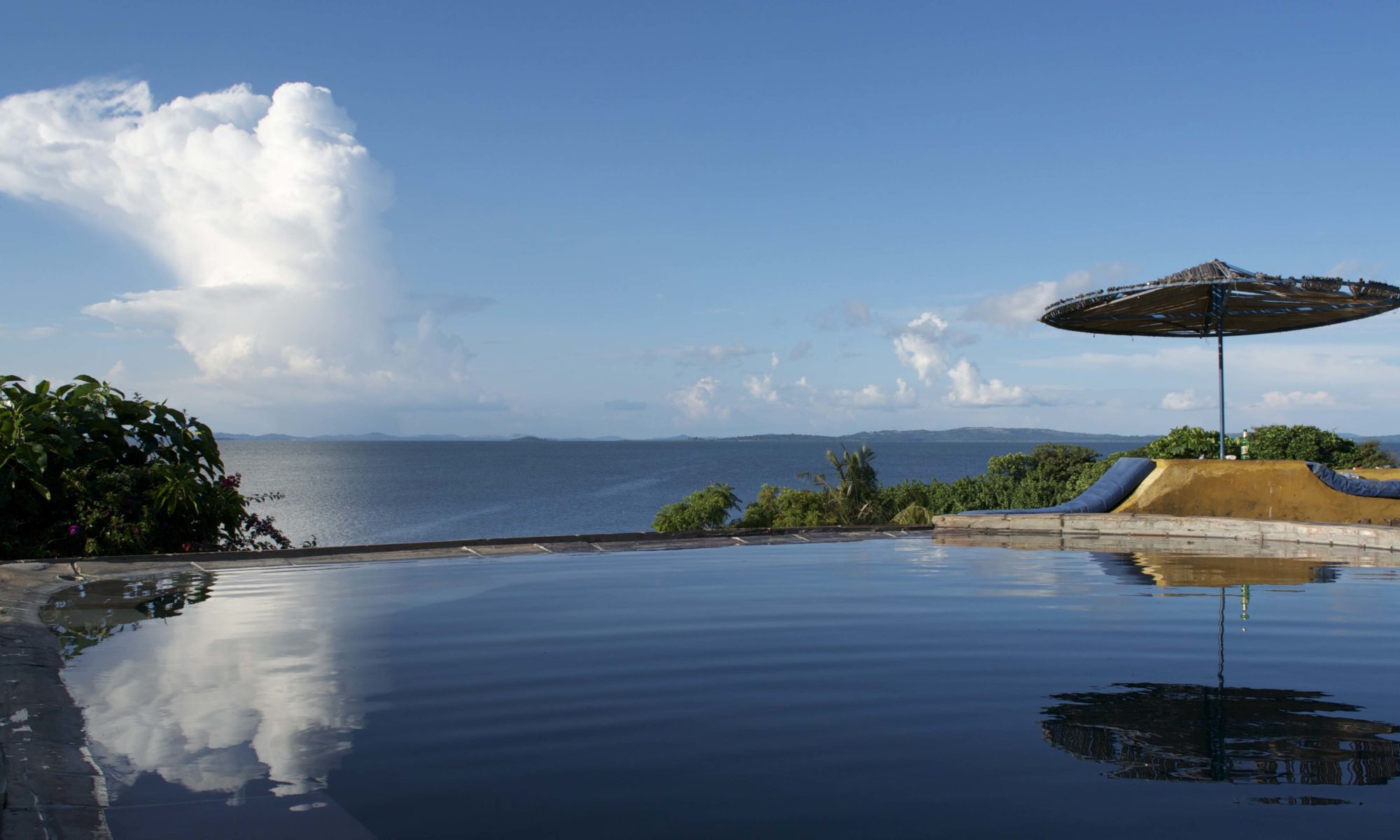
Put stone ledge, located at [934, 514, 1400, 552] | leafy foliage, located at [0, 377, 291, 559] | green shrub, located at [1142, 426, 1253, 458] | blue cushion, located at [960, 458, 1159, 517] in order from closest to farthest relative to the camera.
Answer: leafy foliage, located at [0, 377, 291, 559]
stone ledge, located at [934, 514, 1400, 552]
blue cushion, located at [960, 458, 1159, 517]
green shrub, located at [1142, 426, 1253, 458]

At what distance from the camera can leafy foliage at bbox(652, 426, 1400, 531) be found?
19.9m

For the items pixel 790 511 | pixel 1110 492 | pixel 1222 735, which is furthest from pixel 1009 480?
pixel 1222 735

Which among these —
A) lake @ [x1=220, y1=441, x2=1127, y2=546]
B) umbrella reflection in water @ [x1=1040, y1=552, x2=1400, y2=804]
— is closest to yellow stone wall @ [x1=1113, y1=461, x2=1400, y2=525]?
umbrella reflection in water @ [x1=1040, y1=552, x2=1400, y2=804]

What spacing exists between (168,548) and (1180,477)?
1257 centimetres

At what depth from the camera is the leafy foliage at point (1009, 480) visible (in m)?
19.9

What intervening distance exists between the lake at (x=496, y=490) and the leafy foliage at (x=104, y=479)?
34405mm

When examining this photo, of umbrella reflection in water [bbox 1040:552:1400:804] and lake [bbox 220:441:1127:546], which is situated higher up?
umbrella reflection in water [bbox 1040:552:1400:804]

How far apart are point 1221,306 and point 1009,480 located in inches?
481

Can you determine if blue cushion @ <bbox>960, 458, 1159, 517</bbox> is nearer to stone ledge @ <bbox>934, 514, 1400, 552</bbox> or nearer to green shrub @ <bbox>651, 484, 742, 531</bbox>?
A: stone ledge @ <bbox>934, 514, 1400, 552</bbox>

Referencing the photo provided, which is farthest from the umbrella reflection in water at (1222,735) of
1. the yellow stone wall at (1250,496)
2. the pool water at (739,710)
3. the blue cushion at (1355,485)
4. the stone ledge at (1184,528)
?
the blue cushion at (1355,485)

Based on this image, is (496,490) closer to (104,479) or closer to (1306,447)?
(1306,447)

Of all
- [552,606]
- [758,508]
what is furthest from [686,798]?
[758,508]

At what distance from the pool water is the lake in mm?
38694

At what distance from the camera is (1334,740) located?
3.99 meters
